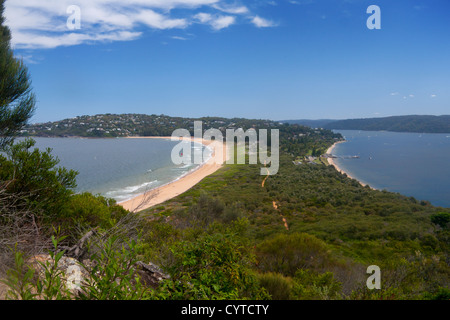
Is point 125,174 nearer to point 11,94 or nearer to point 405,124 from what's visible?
point 11,94

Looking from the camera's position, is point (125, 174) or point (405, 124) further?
point (405, 124)

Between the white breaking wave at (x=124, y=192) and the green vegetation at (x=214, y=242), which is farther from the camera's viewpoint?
the white breaking wave at (x=124, y=192)

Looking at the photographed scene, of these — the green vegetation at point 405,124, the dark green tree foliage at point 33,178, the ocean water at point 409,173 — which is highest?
the green vegetation at point 405,124

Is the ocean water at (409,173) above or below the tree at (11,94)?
below

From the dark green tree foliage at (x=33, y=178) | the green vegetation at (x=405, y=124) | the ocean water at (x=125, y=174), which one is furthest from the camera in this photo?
the green vegetation at (x=405, y=124)

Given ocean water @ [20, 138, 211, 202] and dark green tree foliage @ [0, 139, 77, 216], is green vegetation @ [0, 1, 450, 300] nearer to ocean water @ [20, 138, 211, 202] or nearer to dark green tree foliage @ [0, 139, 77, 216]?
dark green tree foliage @ [0, 139, 77, 216]

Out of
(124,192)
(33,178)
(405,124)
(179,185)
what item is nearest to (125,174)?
(124,192)

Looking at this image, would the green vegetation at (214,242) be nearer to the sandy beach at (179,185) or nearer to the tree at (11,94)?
the tree at (11,94)

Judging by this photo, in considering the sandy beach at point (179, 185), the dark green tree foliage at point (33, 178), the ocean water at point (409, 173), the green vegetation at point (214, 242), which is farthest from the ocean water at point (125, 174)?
the ocean water at point (409, 173)
